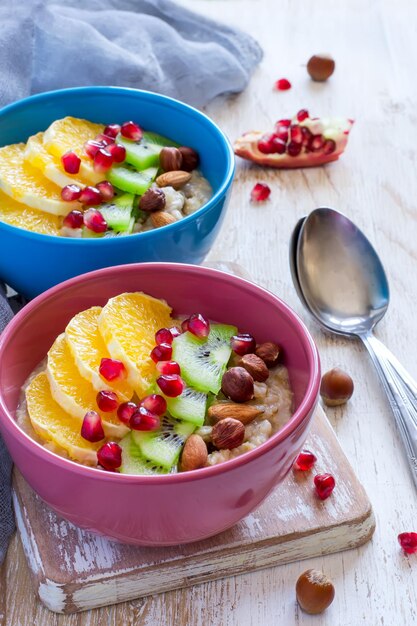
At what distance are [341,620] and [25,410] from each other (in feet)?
2.28

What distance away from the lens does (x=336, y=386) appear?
2.01 m

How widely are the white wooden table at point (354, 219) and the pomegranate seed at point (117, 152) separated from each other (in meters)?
0.41

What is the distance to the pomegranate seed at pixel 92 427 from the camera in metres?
1.57

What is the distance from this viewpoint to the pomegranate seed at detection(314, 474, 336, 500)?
1767mm

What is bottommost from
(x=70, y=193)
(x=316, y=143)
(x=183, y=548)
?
(x=183, y=548)

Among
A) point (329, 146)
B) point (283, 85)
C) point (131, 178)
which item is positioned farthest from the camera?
point (283, 85)

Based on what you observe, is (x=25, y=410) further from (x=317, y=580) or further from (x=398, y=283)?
(x=398, y=283)

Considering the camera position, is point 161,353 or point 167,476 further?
point 161,353

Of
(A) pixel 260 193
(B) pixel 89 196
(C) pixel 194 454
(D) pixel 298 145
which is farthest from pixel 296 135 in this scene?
(C) pixel 194 454

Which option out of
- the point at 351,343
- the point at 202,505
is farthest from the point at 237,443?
the point at 351,343

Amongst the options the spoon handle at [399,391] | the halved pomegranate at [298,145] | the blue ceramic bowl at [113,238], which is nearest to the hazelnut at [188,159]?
the blue ceramic bowl at [113,238]

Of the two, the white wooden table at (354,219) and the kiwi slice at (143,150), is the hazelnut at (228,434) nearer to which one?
the white wooden table at (354,219)

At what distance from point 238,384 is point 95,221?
0.62 meters

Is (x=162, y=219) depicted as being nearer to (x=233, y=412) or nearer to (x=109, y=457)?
(x=233, y=412)
